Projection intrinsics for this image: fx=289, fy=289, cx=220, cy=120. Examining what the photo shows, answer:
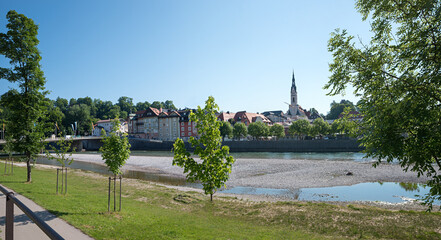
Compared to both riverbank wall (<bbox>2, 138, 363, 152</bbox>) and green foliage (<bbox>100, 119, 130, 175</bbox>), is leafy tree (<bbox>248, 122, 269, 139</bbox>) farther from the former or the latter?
green foliage (<bbox>100, 119, 130, 175</bbox>)

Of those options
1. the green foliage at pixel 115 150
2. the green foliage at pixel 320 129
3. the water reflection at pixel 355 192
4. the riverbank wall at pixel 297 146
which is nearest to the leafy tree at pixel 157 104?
the riverbank wall at pixel 297 146

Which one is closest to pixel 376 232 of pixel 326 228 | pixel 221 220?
pixel 326 228

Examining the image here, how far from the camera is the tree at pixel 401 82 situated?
21.1 ft

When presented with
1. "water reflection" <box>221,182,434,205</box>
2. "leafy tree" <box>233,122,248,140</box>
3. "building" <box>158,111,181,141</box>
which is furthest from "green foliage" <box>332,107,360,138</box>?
"building" <box>158,111,181,141</box>

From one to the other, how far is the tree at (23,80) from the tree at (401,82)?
1819cm

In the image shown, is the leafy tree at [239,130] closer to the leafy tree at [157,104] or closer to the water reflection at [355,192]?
the water reflection at [355,192]

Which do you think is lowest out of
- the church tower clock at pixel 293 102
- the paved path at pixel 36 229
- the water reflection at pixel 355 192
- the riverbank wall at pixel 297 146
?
the water reflection at pixel 355 192

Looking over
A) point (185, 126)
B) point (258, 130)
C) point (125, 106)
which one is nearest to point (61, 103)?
point (125, 106)

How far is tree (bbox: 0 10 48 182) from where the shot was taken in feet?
58.8

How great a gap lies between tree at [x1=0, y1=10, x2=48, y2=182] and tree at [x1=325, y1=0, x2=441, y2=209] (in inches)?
716

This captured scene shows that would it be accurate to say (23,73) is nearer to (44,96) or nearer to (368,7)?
(44,96)

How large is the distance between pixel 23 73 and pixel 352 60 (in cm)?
1917

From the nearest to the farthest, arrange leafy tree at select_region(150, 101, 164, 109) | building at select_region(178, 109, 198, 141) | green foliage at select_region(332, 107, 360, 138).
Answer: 1. green foliage at select_region(332, 107, 360, 138)
2. building at select_region(178, 109, 198, 141)
3. leafy tree at select_region(150, 101, 164, 109)

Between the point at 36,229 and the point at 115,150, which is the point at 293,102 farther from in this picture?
the point at 36,229
